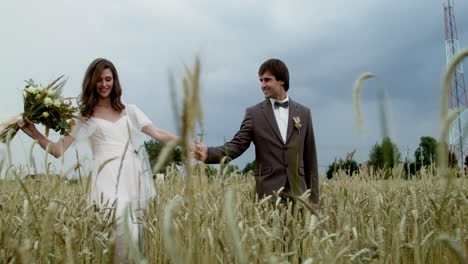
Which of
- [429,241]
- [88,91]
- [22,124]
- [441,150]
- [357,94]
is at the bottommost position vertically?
[429,241]

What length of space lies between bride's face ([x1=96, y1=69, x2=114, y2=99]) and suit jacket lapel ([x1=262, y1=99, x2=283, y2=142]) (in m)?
1.33

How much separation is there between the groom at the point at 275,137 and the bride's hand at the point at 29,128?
137 centimetres

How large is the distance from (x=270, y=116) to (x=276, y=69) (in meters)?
0.41

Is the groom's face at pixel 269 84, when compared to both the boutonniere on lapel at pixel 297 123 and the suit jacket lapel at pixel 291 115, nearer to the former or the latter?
the suit jacket lapel at pixel 291 115

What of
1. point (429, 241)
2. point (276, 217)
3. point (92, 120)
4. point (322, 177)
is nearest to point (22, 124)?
point (92, 120)

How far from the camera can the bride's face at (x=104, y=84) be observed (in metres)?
3.82

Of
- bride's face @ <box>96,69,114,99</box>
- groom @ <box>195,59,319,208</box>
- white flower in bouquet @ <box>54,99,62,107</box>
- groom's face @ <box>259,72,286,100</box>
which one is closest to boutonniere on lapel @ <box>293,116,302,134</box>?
groom @ <box>195,59,319,208</box>

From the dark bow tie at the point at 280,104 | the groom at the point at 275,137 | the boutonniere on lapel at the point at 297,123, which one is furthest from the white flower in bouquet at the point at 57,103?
the boutonniere on lapel at the point at 297,123

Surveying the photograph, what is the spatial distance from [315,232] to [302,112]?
266cm

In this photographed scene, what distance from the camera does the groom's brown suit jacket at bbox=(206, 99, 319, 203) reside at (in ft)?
12.2

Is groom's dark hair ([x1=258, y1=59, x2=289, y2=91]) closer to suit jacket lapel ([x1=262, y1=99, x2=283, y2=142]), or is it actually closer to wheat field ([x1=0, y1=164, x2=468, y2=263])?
suit jacket lapel ([x1=262, y1=99, x2=283, y2=142])

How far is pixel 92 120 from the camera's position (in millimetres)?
3785

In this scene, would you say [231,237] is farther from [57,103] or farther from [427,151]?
[427,151]

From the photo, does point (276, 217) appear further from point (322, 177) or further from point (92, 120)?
point (322, 177)
